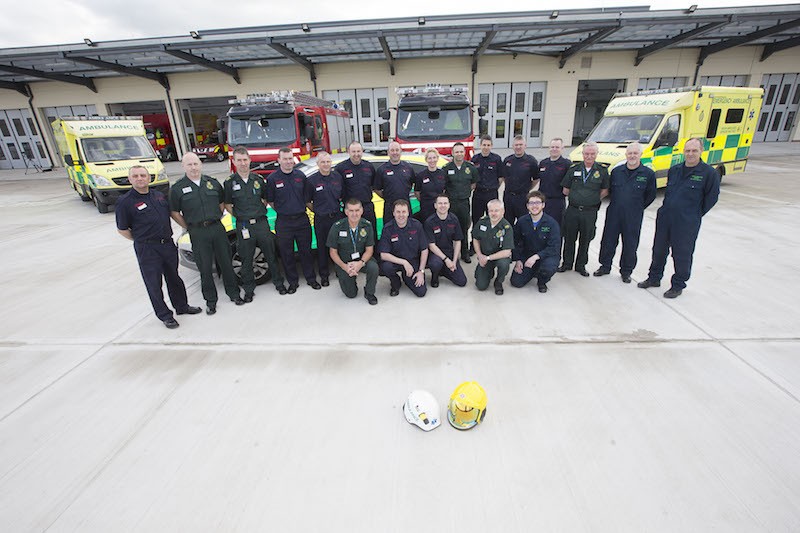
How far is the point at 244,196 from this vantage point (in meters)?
4.24

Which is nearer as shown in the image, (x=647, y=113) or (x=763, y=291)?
(x=763, y=291)

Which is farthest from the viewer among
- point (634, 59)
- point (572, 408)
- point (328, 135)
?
point (634, 59)

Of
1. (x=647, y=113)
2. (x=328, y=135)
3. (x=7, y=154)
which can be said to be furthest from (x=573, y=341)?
(x=7, y=154)

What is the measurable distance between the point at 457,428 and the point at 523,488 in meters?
0.54

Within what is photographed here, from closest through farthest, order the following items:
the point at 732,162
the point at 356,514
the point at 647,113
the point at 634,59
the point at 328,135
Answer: the point at 356,514 < the point at 647,113 < the point at 732,162 < the point at 328,135 < the point at 634,59

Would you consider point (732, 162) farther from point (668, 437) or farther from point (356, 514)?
point (356, 514)

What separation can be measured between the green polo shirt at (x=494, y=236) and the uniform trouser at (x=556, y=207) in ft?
3.91

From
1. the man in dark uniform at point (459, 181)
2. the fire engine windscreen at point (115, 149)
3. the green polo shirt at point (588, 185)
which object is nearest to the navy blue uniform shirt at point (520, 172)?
the man in dark uniform at point (459, 181)

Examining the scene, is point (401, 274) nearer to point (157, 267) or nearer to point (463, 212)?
point (463, 212)

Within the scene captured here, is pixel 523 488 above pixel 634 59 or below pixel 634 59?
below

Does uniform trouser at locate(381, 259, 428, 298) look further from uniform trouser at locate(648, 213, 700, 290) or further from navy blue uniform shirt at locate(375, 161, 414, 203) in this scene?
uniform trouser at locate(648, 213, 700, 290)

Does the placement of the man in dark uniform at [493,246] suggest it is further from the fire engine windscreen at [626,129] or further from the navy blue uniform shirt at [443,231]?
the fire engine windscreen at [626,129]

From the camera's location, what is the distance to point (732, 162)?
10117 mm

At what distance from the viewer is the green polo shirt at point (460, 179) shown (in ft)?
17.3
